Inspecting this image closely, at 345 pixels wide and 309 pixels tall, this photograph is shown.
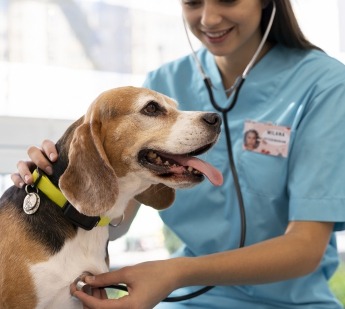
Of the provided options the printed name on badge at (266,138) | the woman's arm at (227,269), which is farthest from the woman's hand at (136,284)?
the printed name on badge at (266,138)

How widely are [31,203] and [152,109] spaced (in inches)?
12.6

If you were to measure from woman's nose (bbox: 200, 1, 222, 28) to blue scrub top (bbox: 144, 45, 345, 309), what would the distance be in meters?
0.19

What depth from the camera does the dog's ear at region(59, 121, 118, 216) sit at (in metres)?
1.17

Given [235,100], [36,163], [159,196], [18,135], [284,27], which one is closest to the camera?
[36,163]

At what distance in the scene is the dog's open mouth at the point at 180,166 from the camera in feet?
4.05

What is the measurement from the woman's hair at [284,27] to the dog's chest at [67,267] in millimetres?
Answer: 752

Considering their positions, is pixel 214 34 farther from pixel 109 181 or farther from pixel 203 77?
pixel 109 181

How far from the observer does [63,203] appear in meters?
1.23

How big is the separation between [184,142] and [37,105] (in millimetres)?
841

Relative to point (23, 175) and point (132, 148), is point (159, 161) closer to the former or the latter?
point (132, 148)

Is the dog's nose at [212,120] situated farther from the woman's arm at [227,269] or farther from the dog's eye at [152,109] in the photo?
the woman's arm at [227,269]

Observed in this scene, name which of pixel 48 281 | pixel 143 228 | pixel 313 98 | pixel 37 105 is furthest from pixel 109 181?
pixel 143 228

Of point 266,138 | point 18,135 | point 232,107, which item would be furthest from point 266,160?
point 18,135

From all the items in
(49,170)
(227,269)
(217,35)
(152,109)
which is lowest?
(227,269)
